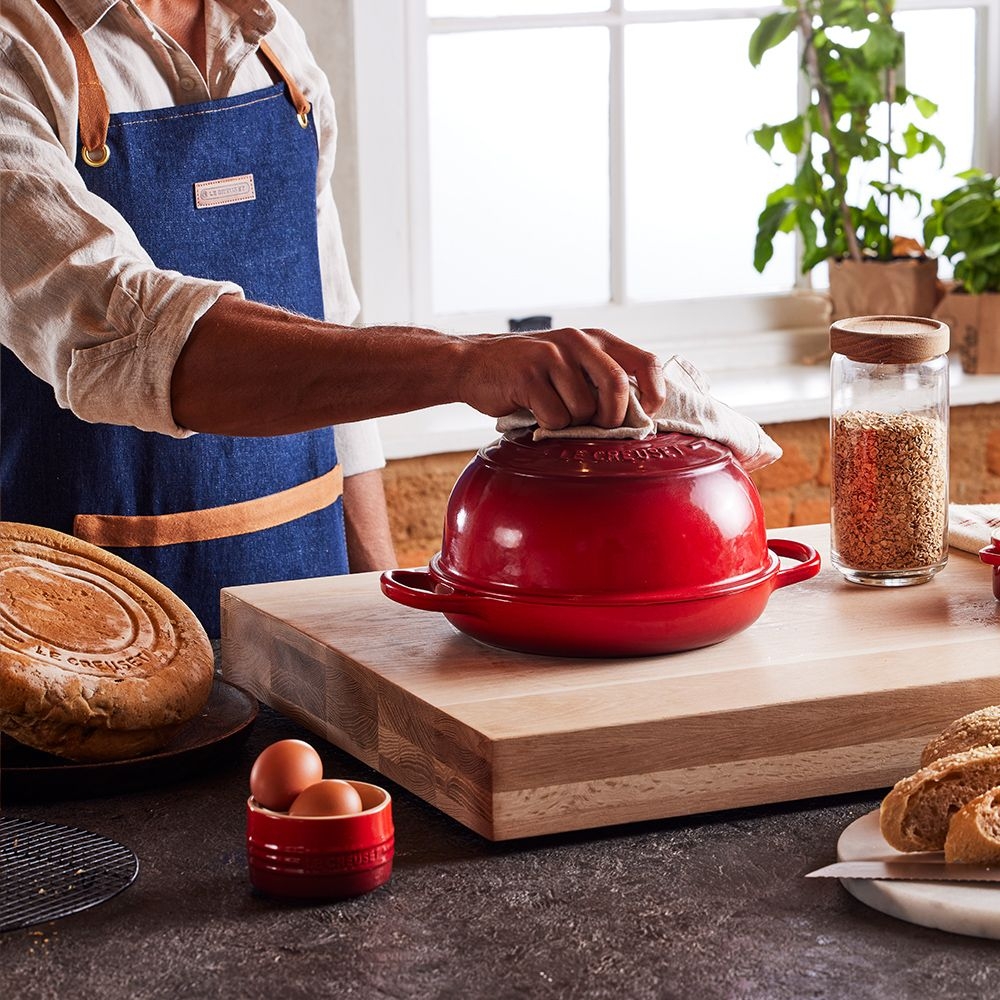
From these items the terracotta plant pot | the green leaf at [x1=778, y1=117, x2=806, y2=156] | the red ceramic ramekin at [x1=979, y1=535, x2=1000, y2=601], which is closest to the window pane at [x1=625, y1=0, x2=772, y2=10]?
the green leaf at [x1=778, y1=117, x2=806, y2=156]

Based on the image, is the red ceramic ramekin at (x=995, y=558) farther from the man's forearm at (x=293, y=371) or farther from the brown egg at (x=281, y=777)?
the brown egg at (x=281, y=777)

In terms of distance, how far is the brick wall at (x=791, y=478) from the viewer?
2611mm

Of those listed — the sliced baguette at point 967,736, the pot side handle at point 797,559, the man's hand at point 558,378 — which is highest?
the man's hand at point 558,378

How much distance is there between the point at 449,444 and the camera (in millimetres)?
2574

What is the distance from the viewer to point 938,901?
2.91 ft

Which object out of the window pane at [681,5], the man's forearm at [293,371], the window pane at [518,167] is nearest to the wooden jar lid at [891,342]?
the man's forearm at [293,371]

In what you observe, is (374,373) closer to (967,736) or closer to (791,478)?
(967,736)

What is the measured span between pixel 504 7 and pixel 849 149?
0.66m

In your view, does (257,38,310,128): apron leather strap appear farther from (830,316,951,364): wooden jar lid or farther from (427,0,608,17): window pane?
(427,0,608,17): window pane

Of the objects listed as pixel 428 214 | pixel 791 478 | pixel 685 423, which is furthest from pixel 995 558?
pixel 428 214

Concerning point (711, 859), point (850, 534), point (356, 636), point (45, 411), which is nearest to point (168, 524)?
point (45, 411)

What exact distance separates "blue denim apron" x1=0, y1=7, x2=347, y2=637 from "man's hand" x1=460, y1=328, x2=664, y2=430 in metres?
0.54

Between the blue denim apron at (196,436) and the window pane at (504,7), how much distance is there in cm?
104

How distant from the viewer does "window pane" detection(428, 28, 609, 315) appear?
2.79 m
